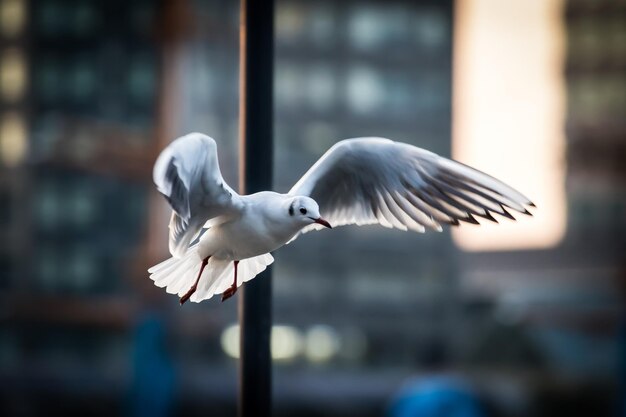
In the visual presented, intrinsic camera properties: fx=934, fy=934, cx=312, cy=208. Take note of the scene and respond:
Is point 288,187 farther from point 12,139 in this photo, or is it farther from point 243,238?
point 243,238

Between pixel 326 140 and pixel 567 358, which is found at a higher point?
pixel 326 140

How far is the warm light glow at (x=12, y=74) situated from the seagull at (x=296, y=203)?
11.6 m

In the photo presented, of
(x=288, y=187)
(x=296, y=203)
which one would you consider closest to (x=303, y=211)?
(x=296, y=203)

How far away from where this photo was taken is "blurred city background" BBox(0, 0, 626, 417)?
1055 cm

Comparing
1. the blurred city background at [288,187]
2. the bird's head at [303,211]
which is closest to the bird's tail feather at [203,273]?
the bird's head at [303,211]

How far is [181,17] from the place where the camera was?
37.8 ft

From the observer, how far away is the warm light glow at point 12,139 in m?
11.4

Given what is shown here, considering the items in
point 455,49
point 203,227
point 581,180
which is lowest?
point 581,180

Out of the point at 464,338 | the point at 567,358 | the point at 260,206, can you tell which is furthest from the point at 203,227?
the point at 567,358

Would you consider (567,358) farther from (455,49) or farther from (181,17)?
(181,17)

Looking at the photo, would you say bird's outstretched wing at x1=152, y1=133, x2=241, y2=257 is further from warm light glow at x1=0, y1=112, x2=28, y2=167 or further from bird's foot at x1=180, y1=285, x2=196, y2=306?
warm light glow at x1=0, y1=112, x2=28, y2=167

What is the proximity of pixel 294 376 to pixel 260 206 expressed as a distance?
9.39 metres

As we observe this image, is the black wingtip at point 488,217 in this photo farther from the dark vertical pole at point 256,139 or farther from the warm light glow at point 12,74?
the warm light glow at point 12,74

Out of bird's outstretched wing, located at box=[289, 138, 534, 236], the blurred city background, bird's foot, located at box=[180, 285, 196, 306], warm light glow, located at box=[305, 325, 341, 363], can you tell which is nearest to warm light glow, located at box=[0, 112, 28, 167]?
the blurred city background
